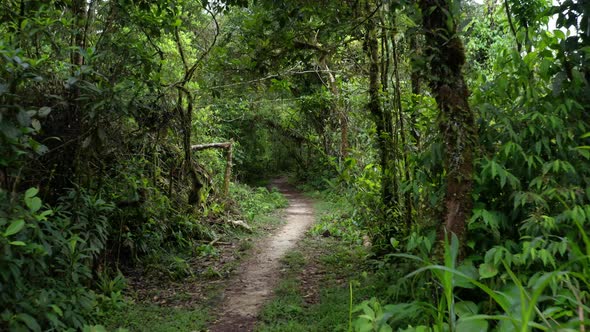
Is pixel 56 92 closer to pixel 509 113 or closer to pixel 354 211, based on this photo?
pixel 354 211

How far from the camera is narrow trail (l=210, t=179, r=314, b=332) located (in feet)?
14.8

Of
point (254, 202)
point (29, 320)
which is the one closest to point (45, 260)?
point (29, 320)

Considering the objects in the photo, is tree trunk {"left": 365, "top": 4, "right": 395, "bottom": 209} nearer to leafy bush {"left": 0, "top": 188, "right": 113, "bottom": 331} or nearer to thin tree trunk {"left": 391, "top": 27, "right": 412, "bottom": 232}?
thin tree trunk {"left": 391, "top": 27, "right": 412, "bottom": 232}

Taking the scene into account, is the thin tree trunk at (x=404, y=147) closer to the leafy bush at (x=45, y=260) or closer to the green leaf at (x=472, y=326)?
the green leaf at (x=472, y=326)

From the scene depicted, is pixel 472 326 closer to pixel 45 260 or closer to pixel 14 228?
pixel 14 228

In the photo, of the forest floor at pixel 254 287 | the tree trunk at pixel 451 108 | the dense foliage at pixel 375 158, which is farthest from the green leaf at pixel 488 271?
the forest floor at pixel 254 287

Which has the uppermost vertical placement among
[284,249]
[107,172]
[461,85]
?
[461,85]

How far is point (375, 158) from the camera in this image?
615 cm

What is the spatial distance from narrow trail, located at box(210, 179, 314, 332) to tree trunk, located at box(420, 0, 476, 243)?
2.32 m

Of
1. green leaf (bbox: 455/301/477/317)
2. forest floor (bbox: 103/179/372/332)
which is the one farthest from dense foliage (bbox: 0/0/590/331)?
forest floor (bbox: 103/179/372/332)

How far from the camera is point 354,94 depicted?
7020mm

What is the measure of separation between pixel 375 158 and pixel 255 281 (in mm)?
2308

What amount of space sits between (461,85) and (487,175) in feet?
2.20

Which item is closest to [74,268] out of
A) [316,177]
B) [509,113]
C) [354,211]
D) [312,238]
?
[354,211]
